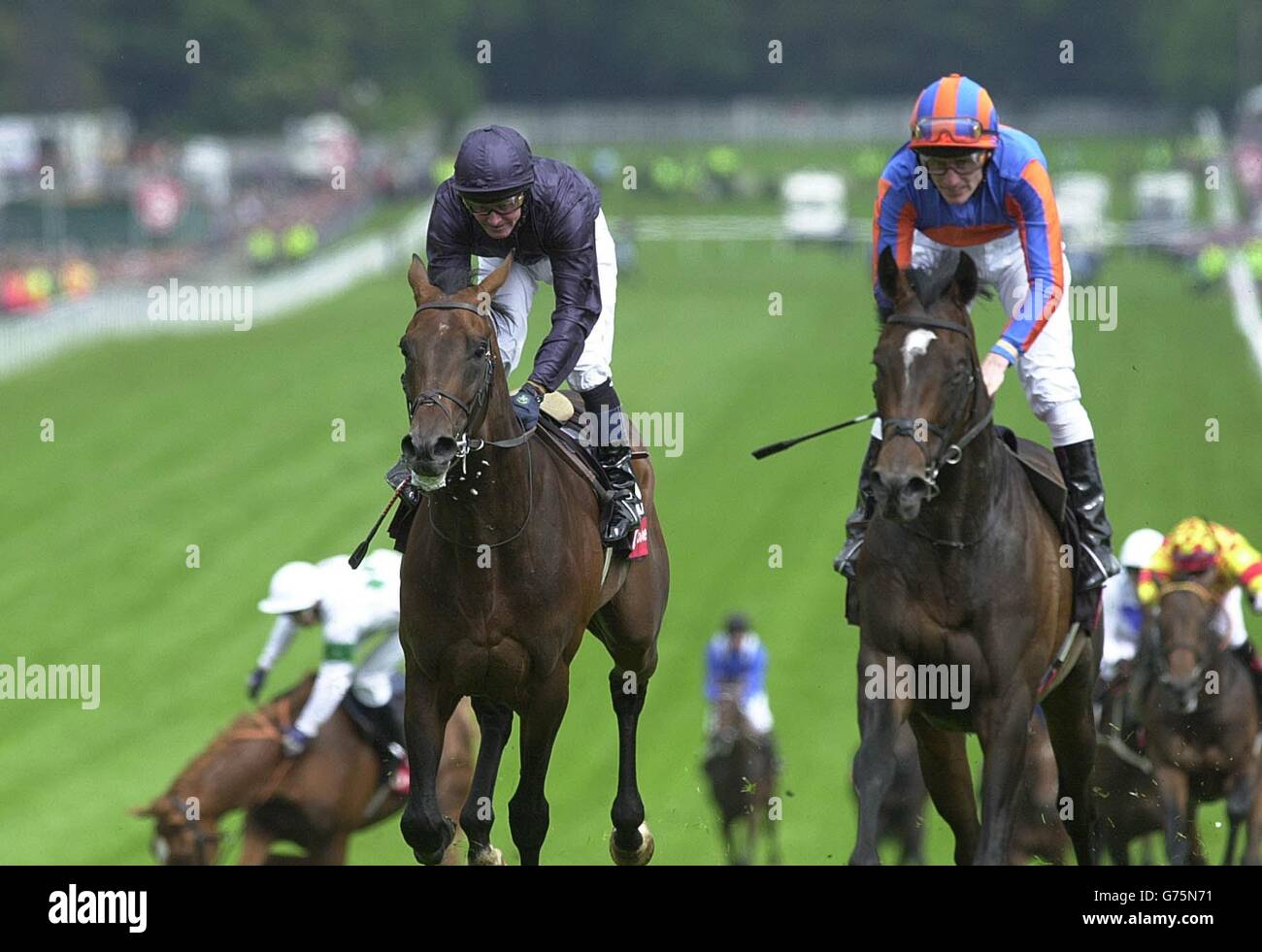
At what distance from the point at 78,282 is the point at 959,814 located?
2718cm

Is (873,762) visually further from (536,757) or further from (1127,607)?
(1127,607)

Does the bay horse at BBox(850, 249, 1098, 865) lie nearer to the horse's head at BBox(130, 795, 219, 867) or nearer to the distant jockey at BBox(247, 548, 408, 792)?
the distant jockey at BBox(247, 548, 408, 792)

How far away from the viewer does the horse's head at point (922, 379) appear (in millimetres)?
5766

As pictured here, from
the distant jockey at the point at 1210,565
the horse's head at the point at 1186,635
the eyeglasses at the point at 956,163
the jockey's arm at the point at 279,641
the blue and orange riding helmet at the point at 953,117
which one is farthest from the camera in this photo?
the jockey's arm at the point at 279,641

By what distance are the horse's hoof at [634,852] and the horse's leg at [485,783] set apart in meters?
0.49

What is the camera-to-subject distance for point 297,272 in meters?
36.5

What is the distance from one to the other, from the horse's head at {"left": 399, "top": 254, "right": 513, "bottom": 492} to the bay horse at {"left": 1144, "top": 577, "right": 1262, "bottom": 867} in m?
5.17

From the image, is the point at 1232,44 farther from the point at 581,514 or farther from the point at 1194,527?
the point at 581,514

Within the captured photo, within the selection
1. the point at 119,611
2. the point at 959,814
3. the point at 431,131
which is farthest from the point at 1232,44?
the point at 959,814

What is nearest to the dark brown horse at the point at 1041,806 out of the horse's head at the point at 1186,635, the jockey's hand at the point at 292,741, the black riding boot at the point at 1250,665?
the horse's head at the point at 1186,635

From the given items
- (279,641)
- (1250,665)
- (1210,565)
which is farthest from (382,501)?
(1210,565)

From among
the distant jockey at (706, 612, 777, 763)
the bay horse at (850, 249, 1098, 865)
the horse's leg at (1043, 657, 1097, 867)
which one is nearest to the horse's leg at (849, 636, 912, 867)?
the bay horse at (850, 249, 1098, 865)

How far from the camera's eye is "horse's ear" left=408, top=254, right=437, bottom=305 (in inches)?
240

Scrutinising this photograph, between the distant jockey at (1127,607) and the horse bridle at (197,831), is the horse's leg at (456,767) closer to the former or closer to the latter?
the horse bridle at (197,831)
